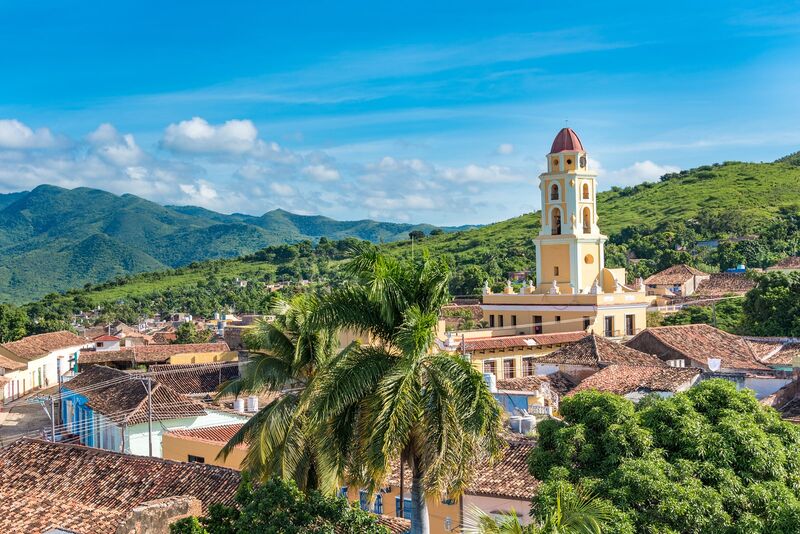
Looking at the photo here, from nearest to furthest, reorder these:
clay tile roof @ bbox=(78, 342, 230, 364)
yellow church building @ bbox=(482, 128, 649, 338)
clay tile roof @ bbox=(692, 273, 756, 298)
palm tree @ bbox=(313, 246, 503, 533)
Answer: palm tree @ bbox=(313, 246, 503, 533) < yellow church building @ bbox=(482, 128, 649, 338) < clay tile roof @ bbox=(78, 342, 230, 364) < clay tile roof @ bbox=(692, 273, 756, 298)

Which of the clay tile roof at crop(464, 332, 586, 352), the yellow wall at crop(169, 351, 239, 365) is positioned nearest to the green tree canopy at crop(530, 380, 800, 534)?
the clay tile roof at crop(464, 332, 586, 352)

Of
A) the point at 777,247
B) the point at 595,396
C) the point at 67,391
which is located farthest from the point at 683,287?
the point at 595,396

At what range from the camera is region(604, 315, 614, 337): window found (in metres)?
42.7

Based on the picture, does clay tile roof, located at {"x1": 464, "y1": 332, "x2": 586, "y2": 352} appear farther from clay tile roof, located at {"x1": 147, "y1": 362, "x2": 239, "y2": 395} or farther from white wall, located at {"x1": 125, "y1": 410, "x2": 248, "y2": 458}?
clay tile roof, located at {"x1": 147, "y1": 362, "x2": 239, "y2": 395}

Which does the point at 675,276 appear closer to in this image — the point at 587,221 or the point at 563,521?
the point at 587,221

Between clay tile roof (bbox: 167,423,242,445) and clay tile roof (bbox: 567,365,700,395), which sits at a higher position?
clay tile roof (bbox: 567,365,700,395)

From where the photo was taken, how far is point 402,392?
11.5 meters

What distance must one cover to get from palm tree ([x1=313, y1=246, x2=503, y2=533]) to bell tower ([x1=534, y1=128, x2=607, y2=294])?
3161 centimetres

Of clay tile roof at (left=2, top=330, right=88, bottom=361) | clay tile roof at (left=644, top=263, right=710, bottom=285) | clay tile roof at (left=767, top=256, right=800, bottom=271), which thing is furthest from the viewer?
clay tile roof at (left=644, top=263, right=710, bottom=285)

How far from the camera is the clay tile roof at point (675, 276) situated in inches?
2901

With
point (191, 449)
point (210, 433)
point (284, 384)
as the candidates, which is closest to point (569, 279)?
point (210, 433)

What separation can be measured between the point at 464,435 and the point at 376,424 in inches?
47.4

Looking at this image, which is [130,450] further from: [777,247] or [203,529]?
[777,247]

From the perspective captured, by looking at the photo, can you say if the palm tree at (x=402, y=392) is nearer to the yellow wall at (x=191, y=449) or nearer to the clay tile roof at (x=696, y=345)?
the yellow wall at (x=191, y=449)
